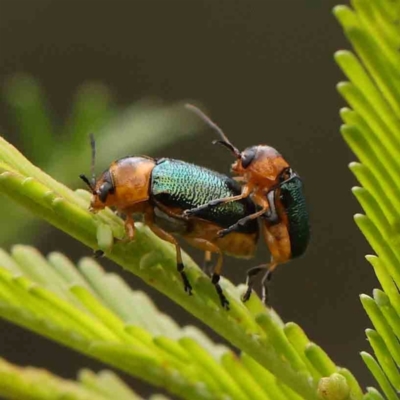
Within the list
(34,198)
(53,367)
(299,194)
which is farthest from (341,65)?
(53,367)

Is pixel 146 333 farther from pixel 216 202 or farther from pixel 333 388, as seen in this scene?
pixel 216 202

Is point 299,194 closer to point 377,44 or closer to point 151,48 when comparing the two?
point 377,44

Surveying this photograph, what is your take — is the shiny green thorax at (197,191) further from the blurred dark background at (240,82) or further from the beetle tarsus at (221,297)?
the blurred dark background at (240,82)

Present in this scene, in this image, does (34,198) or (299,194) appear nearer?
(34,198)

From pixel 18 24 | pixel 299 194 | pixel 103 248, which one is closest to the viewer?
pixel 103 248

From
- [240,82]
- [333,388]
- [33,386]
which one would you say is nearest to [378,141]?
[333,388]

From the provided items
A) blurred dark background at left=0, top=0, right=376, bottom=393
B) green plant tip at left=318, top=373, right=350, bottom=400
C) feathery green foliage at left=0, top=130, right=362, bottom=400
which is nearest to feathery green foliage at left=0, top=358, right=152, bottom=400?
feathery green foliage at left=0, top=130, right=362, bottom=400

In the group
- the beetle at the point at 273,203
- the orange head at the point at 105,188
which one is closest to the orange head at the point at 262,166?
the beetle at the point at 273,203
